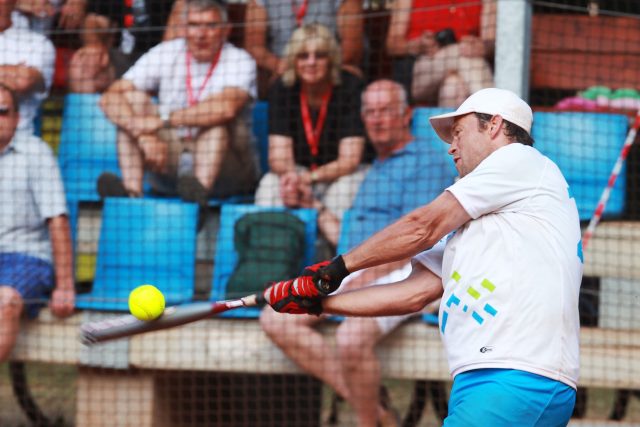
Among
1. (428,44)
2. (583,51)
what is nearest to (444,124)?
(428,44)

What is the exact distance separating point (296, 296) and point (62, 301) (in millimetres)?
3322

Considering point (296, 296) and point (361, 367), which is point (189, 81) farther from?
point (296, 296)

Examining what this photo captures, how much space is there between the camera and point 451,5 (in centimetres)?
683

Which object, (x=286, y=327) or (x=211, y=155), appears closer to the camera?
A: (x=286, y=327)

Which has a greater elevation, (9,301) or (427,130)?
(427,130)

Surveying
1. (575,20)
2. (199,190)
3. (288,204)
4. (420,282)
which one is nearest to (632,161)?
(575,20)

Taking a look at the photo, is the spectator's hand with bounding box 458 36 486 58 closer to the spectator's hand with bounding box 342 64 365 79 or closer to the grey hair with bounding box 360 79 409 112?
the grey hair with bounding box 360 79 409 112

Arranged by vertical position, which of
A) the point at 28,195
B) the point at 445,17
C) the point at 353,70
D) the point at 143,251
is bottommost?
the point at 143,251

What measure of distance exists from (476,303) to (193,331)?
11.7 feet

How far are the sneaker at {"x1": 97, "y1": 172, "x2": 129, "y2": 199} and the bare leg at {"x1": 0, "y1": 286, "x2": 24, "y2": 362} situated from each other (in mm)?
883

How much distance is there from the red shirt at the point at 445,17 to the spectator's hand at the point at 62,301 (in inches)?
111

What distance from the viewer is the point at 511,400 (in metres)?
3.43

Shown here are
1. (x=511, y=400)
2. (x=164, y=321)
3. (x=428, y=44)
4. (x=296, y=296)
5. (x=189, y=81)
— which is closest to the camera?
(x=511, y=400)

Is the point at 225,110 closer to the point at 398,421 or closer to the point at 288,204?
the point at 288,204
